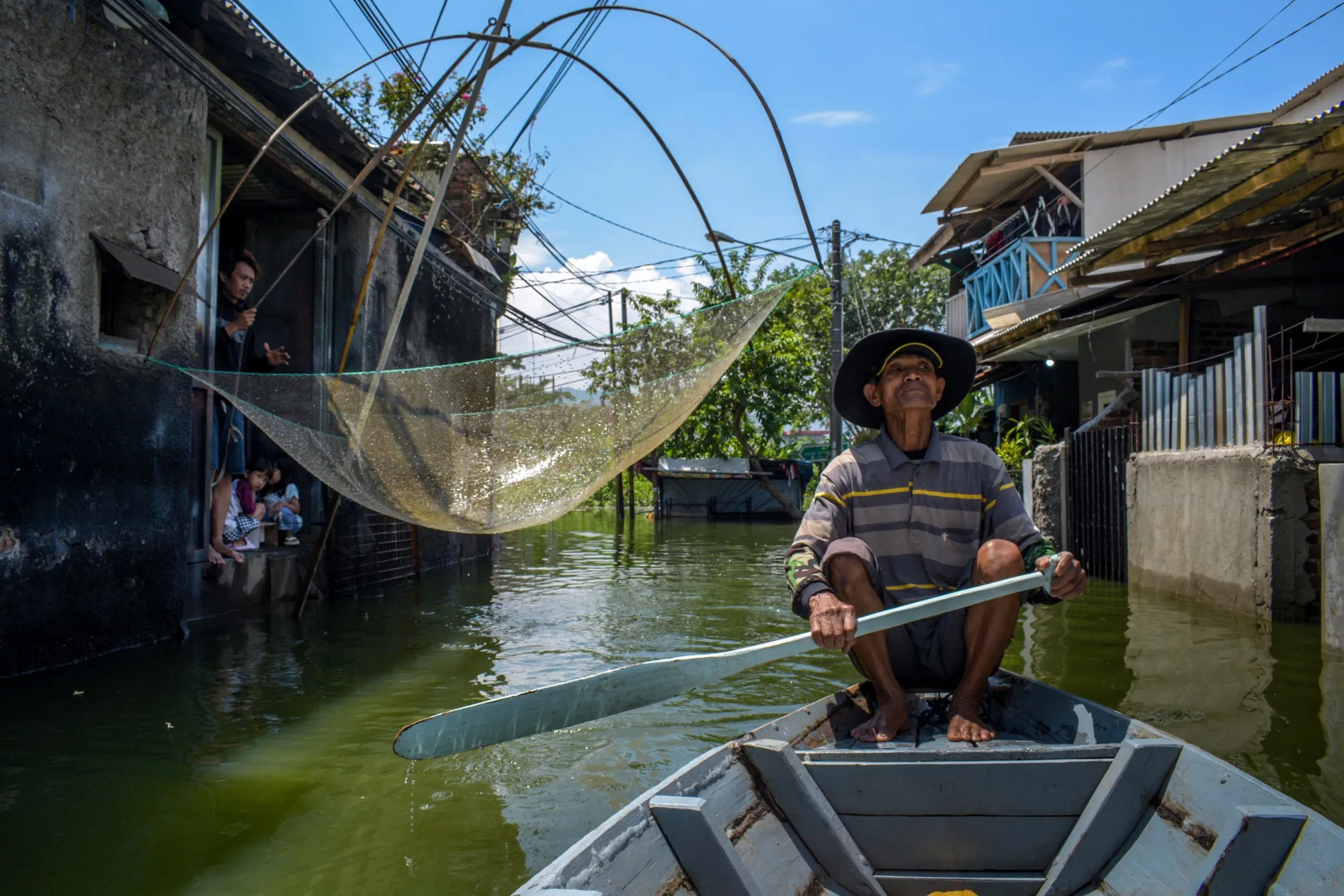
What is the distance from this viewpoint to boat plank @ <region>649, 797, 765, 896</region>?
6.15ft

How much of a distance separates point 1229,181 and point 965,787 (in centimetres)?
539

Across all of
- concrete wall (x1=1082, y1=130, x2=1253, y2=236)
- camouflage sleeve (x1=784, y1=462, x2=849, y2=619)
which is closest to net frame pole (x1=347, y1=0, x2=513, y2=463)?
camouflage sleeve (x1=784, y1=462, x2=849, y2=619)

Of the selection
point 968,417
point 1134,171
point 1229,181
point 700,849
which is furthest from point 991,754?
point 968,417

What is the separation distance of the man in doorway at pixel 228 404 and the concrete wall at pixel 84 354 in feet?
1.70

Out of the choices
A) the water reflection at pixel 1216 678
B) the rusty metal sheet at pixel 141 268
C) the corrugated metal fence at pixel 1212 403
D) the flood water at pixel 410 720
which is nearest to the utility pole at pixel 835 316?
the corrugated metal fence at pixel 1212 403

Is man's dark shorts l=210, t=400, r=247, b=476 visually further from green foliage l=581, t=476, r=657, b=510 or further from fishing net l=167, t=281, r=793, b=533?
green foliage l=581, t=476, r=657, b=510

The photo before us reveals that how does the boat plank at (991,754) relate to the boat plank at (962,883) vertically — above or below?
above

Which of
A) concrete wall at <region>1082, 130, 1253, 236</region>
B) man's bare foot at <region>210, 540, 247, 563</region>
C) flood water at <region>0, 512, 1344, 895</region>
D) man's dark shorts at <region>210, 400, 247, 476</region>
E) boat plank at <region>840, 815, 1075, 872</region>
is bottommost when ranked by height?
flood water at <region>0, 512, 1344, 895</region>

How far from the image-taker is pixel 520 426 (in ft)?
19.2

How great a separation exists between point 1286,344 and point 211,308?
865 centimetres

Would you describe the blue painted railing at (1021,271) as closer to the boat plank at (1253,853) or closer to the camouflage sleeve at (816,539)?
the camouflage sleeve at (816,539)

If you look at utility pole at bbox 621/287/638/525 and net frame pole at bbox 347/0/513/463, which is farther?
utility pole at bbox 621/287/638/525

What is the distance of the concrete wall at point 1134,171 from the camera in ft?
37.6

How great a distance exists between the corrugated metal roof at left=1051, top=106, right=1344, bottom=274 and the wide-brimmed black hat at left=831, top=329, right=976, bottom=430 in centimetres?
316
